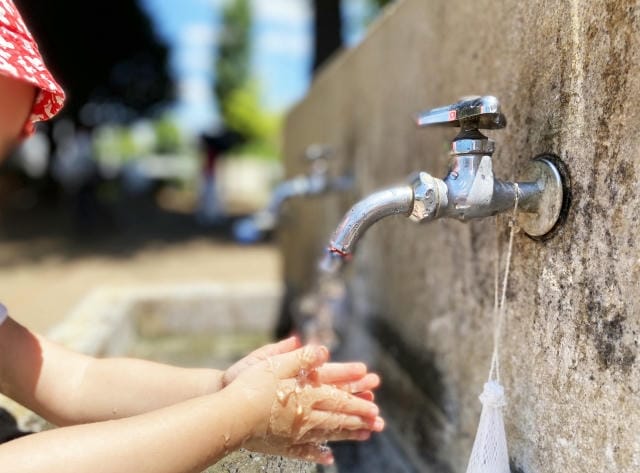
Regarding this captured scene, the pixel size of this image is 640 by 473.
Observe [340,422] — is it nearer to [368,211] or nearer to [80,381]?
[368,211]

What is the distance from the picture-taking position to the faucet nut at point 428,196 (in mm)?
782

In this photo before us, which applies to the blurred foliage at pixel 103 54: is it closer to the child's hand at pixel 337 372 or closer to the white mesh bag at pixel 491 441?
the child's hand at pixel 337 372

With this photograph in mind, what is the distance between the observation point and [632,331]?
0.64 m

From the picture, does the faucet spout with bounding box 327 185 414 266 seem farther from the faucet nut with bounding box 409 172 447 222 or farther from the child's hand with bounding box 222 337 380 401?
the child's hand with bounding box 222 337 380 401

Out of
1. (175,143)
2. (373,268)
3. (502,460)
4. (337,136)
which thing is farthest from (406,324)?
(175,143)

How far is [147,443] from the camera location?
0.69 meters

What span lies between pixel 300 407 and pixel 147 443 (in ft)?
0.62

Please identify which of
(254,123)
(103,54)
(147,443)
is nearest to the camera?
(147,443)

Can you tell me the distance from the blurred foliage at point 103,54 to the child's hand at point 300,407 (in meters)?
9.91

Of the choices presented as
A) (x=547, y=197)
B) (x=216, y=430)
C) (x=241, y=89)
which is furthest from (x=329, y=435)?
(x=241, y=89)

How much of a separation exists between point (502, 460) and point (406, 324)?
2.27 feet

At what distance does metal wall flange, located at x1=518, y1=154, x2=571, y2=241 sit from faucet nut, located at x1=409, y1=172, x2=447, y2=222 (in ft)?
0.43

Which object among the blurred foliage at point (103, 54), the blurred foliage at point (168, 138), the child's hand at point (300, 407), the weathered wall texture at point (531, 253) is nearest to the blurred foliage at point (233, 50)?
the blurred foliage at point (168, 138)

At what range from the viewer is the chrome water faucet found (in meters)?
0.78
